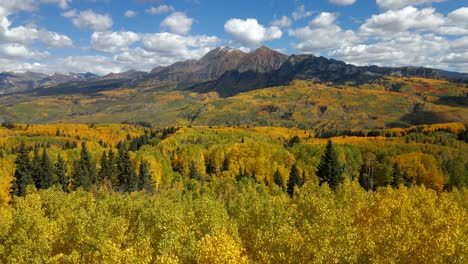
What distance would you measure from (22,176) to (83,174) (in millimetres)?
24871

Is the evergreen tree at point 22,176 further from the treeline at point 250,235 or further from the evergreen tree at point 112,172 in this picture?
the treeline at point 250,235

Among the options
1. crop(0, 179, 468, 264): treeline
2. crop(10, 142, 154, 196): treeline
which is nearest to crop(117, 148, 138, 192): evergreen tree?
crop(10, 142, 154, 196): treeline

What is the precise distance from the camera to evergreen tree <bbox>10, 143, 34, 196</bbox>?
11644 centimetres

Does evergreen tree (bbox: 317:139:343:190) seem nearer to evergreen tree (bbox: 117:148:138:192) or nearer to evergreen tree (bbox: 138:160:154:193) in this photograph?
evergreen tree (bbox: 138:160:154:193)

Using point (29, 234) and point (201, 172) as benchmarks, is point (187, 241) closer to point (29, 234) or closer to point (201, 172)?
point (29, 234)

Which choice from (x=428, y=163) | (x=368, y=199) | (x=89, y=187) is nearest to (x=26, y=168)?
(x=89, y=187)

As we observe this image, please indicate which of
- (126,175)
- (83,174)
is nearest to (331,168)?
(126,175)

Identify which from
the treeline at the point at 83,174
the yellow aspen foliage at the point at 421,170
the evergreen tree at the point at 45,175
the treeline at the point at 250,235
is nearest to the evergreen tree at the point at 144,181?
the treeline at the point at 83,174

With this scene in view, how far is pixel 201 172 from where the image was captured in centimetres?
19738

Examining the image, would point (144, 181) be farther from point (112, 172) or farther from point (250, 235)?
point (250, 235)

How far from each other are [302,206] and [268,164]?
130 metres

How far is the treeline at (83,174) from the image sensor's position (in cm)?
12350

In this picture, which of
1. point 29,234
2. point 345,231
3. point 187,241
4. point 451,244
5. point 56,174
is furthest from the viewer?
point 56,174

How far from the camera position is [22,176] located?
118 metres
